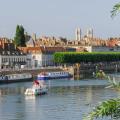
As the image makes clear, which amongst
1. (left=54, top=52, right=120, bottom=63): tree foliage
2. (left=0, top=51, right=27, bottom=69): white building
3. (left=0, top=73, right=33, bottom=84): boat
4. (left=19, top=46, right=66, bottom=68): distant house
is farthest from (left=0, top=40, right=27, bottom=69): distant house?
(left=0, top=73, right=33, bottom=84): boat

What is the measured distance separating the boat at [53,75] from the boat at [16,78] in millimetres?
750

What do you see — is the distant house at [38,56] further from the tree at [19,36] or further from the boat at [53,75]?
the boat at [53,75]

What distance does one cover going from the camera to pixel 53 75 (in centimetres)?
3756

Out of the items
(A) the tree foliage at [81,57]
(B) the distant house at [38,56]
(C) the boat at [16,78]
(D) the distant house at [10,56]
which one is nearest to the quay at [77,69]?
(A) the tree foliage at [81,57]

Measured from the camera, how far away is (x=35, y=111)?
1537 cm

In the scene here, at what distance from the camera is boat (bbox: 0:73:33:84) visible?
31844mm

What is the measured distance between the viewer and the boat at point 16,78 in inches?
1254

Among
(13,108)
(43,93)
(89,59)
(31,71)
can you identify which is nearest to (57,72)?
(31,71)

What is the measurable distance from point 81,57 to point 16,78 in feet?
56.0

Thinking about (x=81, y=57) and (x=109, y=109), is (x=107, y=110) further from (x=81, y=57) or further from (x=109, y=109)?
(x=81, y=57)

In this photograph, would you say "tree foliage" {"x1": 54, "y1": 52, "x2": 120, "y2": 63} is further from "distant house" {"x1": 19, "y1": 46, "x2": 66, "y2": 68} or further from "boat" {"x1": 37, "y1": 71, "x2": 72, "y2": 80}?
"boat" {"x1": 37, "y1": 71, "x2": 72, "y2": 80}

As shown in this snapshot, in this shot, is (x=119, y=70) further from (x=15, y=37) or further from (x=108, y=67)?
(x=15, y=37)

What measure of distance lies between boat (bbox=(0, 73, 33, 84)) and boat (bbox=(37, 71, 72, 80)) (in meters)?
0.75

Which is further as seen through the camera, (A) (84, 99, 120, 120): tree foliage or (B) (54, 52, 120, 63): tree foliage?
(B) (54, 52, 120, 63): tree foliage
